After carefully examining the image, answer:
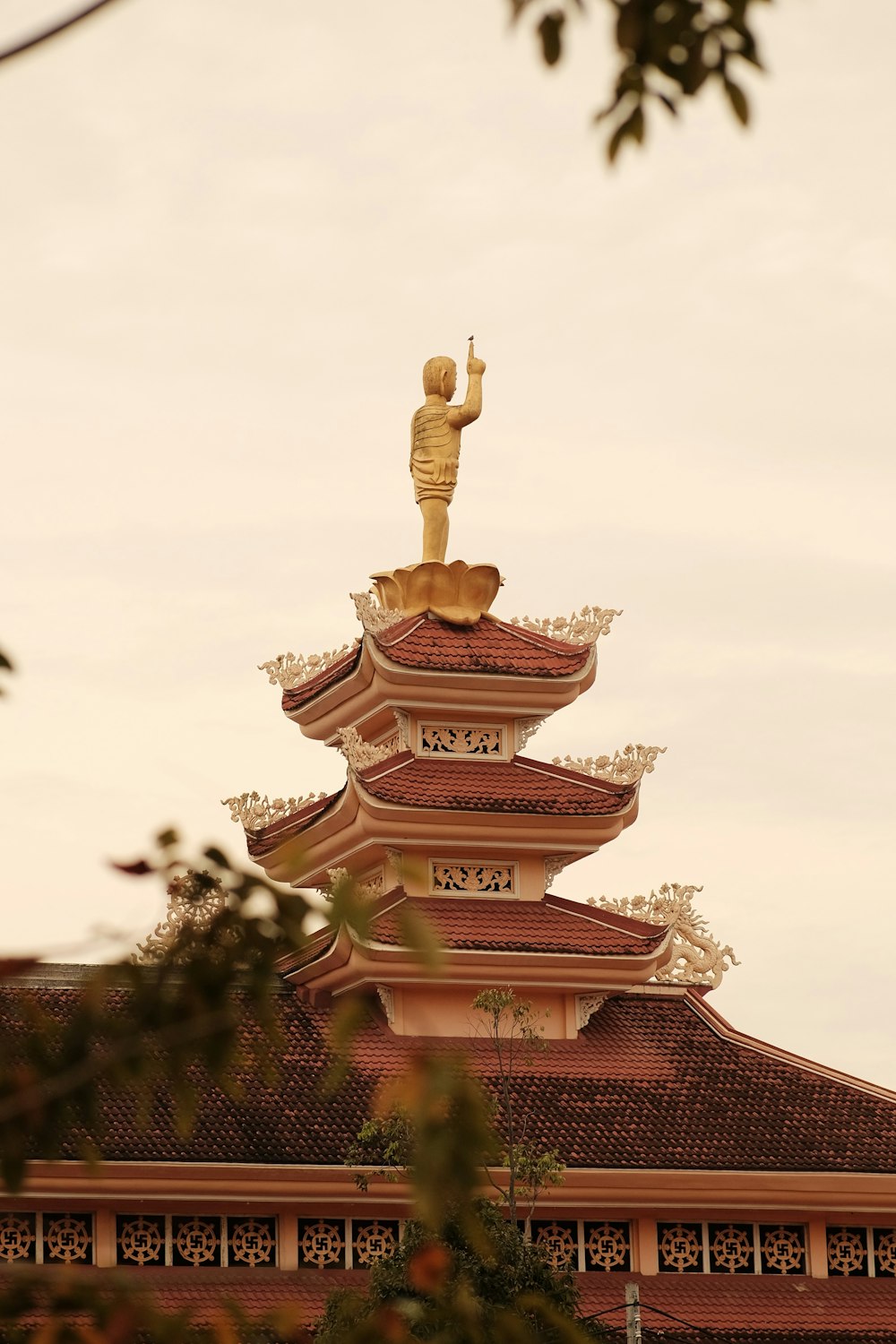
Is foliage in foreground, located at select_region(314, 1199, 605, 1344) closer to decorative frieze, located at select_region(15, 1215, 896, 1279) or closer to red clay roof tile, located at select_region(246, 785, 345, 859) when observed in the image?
decorative frieze, located at select_region(15, 1215, 896, 1279)

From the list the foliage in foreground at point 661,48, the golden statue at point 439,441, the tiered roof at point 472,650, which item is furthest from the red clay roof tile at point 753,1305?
the foliage in foreground at point 661,48

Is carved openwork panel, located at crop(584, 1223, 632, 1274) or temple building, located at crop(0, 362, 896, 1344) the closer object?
temple building, located at crop(0, 362, 896, 1344)

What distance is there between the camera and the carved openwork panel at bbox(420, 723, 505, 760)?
75.7 feet

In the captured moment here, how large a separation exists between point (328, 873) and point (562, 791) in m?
2.56

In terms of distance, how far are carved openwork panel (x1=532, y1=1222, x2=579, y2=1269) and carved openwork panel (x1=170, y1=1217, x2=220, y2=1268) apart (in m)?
3.05

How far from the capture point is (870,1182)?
68.4 ft

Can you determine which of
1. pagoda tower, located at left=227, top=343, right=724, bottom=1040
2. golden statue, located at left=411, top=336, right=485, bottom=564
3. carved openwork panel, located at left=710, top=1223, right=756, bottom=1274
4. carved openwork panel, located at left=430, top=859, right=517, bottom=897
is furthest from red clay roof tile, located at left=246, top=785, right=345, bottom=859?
carved openwork panel, located at left=710, top=1223, right=756, bottom=1274

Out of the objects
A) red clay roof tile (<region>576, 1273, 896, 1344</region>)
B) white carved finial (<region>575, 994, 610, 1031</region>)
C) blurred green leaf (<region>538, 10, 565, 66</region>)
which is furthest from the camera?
white carved finial (<region>575, 994, 610, 1031</region>)

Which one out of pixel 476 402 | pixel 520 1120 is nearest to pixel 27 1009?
pixel 520 1120

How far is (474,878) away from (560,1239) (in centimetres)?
377

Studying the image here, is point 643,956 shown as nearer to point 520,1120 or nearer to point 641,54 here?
point 520,1120

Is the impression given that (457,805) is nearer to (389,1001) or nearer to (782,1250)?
(389,1001)

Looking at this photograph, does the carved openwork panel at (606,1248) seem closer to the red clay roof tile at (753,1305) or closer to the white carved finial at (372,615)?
the red clay roof tile at (753,1305)

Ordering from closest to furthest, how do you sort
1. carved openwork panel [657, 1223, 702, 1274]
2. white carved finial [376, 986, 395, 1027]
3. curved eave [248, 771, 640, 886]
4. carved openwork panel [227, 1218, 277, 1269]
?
carved openwork panel [227, 1218, 277, 1269]
carved openwork panel [657, 1223, 702, 1274]
white carved finial [376, 986, 395, 1027]
curved eave [248, 771, 640, 886]
